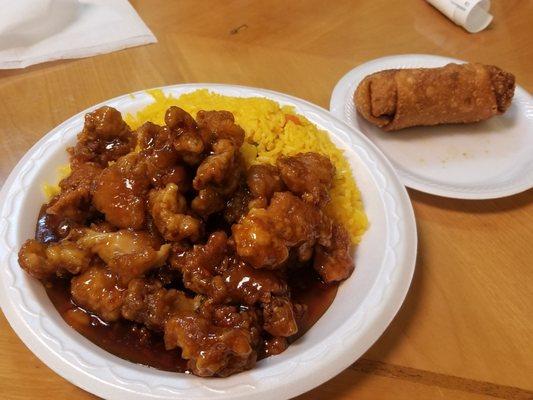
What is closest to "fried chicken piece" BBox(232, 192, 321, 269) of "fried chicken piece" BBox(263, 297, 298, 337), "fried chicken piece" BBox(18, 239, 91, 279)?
"fried chicken piece" BBox(263, 297, 298, 337)

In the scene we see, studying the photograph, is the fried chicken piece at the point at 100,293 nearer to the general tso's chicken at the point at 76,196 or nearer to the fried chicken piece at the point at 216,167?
the general tso's chicken at the point at 76,196

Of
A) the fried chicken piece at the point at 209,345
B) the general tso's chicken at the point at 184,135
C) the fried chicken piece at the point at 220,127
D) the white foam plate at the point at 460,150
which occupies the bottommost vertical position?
the white foam plate at the point at 460,150

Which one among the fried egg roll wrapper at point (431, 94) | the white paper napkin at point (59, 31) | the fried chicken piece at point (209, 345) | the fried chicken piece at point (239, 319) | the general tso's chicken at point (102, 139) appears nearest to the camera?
the fried chicken piece at point (209, 345)

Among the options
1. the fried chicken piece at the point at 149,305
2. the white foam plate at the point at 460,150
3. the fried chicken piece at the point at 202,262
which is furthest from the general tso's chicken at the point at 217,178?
the white foam plate at the point at 460,150

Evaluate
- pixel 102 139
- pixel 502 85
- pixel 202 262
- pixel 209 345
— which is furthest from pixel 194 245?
pixel 502 85

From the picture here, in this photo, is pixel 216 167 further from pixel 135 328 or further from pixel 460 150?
pixel 460 150

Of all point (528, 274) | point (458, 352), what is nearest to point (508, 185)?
point (528, 274)
